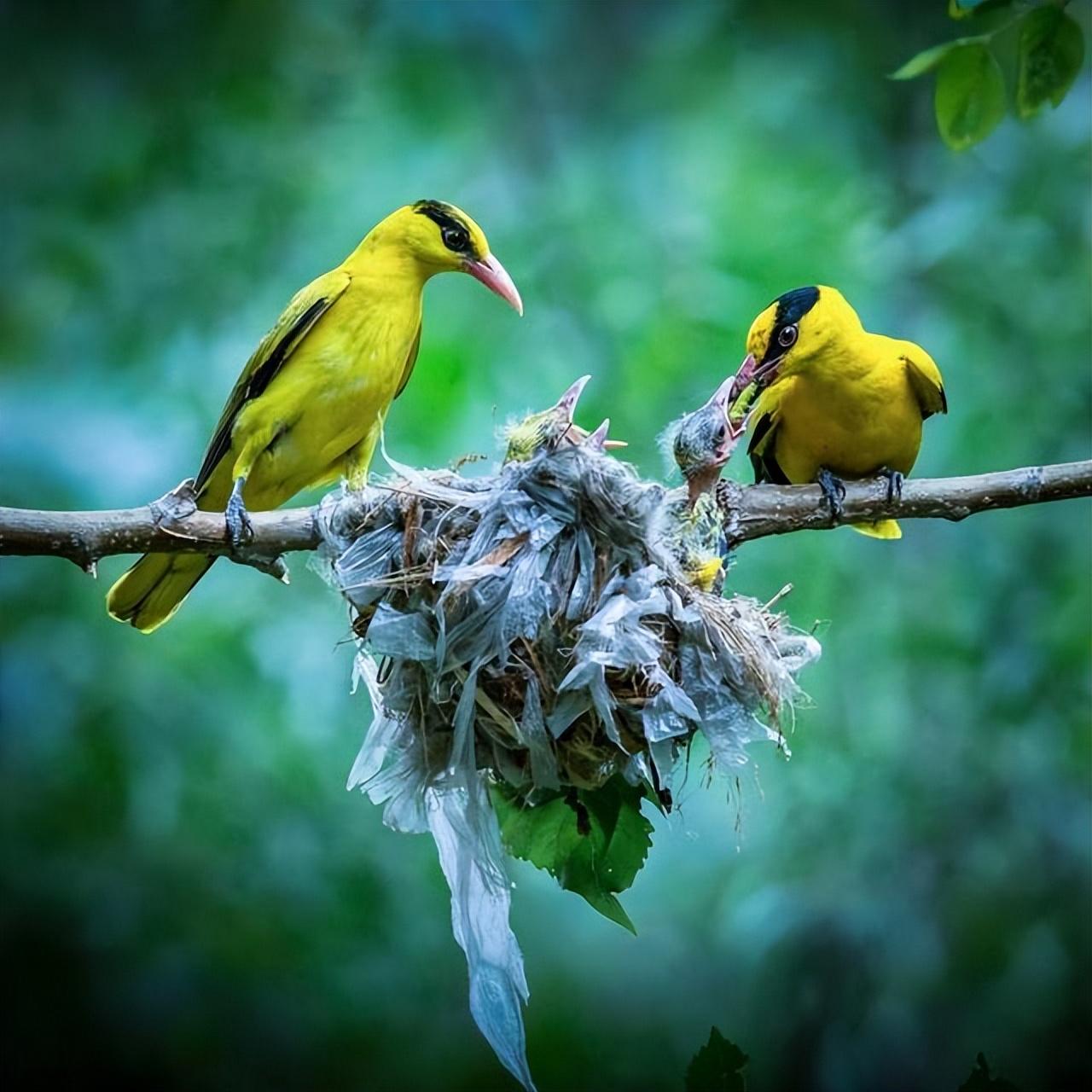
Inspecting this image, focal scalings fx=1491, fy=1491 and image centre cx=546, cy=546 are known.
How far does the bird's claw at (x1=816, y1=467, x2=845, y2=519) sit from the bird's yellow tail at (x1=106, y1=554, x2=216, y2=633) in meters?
0.95

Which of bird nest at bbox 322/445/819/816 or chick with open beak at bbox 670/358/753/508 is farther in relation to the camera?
chick with open beak at bbox 670/358/753/508

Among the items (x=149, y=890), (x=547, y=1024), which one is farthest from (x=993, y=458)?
(x=149, y=890)

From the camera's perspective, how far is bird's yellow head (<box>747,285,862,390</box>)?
96.0 inches

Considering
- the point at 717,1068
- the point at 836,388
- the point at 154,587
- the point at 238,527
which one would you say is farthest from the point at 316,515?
the point at 717,1068

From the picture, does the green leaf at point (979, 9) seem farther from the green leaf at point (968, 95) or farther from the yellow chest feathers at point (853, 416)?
the yellow chest feathers at point (853, 416)

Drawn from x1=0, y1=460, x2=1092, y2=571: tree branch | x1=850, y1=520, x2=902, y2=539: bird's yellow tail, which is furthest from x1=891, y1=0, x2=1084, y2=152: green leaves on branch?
x1=850, y1=520, x2=902, y2=539: bird's yellow tail

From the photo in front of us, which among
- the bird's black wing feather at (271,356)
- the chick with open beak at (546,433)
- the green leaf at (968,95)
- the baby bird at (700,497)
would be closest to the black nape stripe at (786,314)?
the baby bird at (700,497)

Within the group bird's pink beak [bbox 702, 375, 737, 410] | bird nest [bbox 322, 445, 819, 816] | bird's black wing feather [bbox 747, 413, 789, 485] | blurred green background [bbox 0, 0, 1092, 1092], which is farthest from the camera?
blurred green background [bbox 0, 0, 1092, 1092]

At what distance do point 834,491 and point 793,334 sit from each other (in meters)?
0.29

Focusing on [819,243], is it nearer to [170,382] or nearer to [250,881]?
[170,382]

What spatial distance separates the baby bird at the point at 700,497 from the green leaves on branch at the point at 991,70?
2.03ft

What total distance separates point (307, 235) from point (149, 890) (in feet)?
4.20

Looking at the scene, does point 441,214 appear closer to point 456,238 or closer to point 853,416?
point 456,238

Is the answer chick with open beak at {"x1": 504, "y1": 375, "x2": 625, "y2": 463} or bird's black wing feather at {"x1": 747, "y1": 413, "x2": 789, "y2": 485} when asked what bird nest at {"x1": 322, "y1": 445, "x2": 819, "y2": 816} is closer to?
chick with open beak at {"x1": 504, "y1": 375, "x2": 625, "y2": 463}
